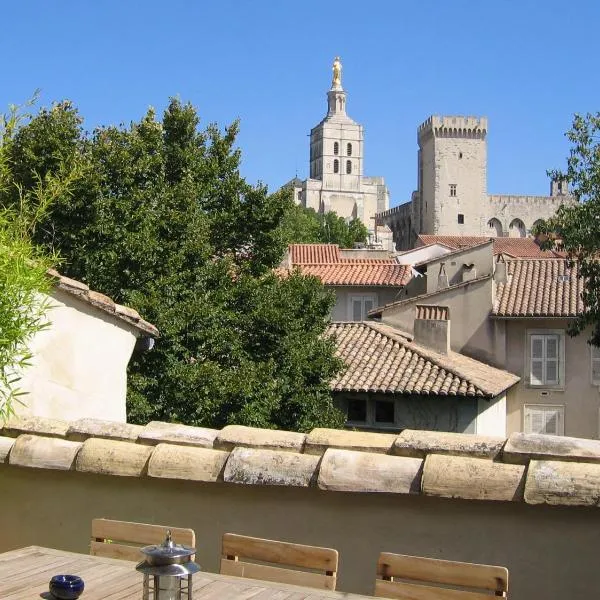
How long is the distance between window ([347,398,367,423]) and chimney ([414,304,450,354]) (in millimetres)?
3688

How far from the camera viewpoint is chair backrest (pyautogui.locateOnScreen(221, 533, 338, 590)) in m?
3.86

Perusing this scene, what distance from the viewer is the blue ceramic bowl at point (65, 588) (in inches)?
124

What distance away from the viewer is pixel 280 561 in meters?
3.95

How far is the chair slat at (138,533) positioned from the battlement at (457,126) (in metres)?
101

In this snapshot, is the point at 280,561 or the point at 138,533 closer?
the point at 280,561

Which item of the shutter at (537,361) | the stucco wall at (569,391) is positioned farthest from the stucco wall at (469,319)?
the shutter at (537,361)

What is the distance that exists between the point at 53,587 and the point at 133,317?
5.32 meters

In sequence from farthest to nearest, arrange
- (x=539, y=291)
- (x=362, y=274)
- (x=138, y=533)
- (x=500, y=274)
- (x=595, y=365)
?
(x=362, y=274), (x=500, y=274), (x=539, y=291), (x=595, y=365), (x=138, y=533)

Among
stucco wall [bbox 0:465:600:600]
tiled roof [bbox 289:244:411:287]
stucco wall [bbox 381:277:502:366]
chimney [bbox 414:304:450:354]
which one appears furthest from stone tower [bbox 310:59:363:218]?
stucco wall [bbox 0:465:600:600]

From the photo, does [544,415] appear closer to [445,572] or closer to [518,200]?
[445,572]

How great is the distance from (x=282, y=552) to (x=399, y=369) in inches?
798

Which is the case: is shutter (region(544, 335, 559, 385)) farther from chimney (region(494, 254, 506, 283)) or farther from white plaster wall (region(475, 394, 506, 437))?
chimney (region(494, 254, 506, 283))

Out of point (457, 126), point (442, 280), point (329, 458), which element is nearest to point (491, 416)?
point (442, 280)

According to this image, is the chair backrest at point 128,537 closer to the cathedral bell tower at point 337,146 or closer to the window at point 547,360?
the window at point 547,360
